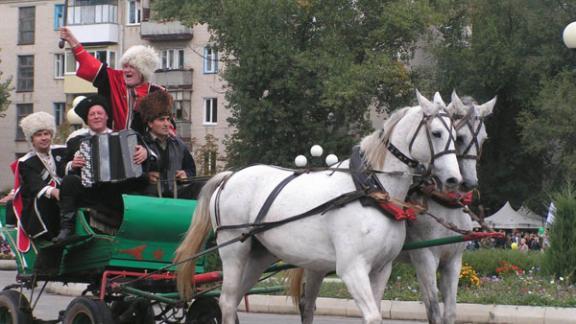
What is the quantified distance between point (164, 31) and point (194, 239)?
173 feet

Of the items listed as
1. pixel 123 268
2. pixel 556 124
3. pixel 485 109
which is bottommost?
pixel 123 268

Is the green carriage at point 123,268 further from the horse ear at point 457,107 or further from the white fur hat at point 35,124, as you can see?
the horse ear at point 457,107

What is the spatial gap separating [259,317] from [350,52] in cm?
3183

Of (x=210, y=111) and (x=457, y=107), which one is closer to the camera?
(x=457, y=107)

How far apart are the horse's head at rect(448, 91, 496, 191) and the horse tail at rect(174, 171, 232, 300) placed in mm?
2552

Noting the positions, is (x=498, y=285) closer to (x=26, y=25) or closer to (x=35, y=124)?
(x=35, y=124)

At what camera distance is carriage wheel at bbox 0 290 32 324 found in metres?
13.3

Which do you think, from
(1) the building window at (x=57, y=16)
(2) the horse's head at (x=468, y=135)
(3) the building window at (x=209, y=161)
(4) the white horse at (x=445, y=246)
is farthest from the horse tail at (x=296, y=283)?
(1) the building window at (x=57, y=16)

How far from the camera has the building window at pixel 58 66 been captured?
69.6 meters

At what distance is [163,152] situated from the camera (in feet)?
44.2

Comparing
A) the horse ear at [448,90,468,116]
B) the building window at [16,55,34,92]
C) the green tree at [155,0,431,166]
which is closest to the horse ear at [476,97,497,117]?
the horse ear at [448,90,468,116]

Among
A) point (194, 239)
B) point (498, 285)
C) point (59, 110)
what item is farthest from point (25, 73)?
point (194, 239)

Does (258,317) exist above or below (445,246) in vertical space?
below

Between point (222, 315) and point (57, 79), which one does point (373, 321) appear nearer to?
point (222, 315)
